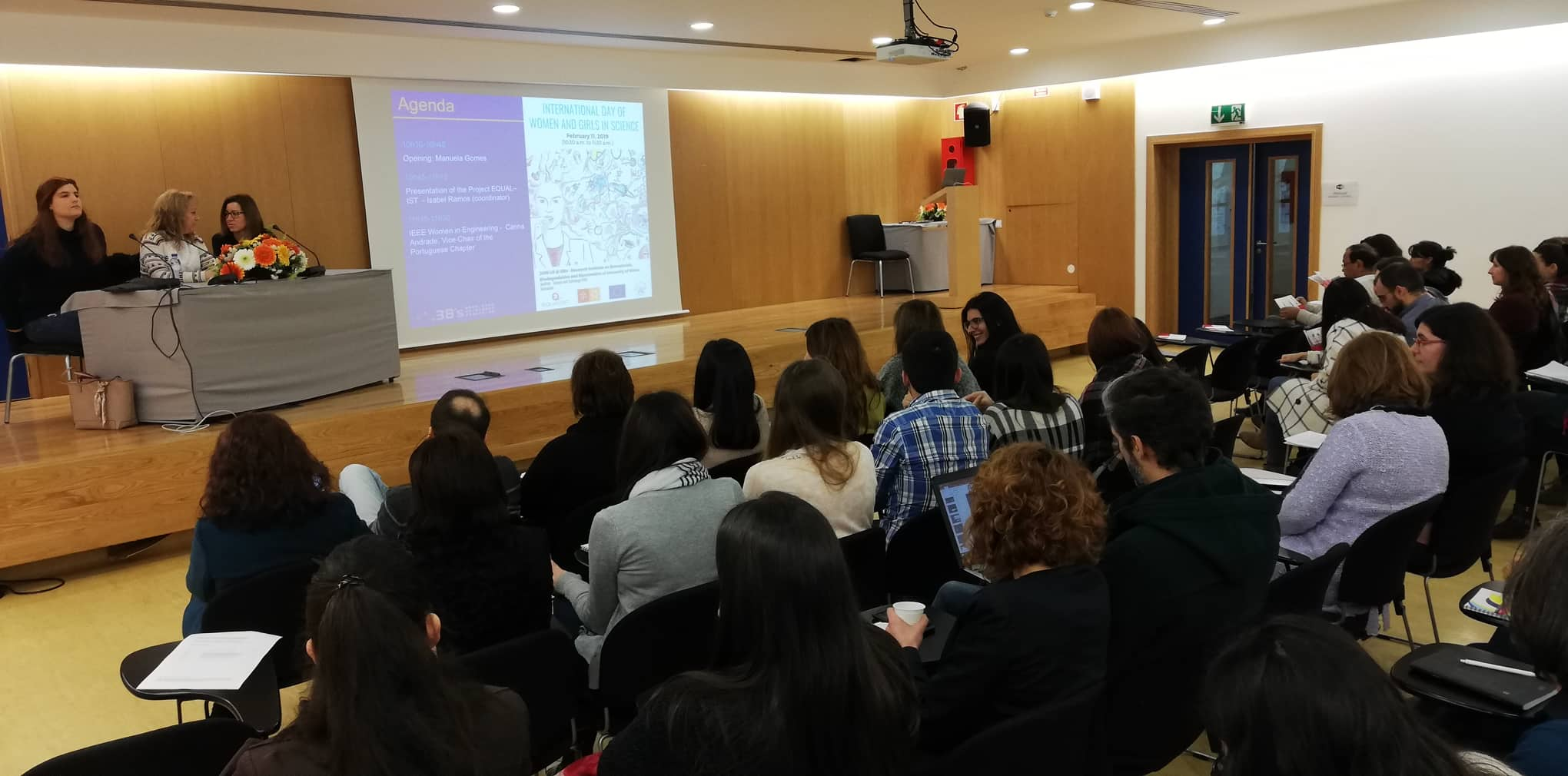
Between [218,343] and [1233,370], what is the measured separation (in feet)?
18.7

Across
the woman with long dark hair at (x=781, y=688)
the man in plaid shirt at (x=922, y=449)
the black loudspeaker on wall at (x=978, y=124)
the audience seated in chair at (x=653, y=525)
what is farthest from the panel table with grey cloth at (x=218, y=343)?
the black loudspeaker on wall at (x=978, y=124)

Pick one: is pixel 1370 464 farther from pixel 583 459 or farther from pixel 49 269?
pixel 49 269

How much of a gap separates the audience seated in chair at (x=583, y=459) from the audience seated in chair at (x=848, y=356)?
991 mm

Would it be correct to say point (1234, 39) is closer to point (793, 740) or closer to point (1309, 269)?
point (1309, 269)

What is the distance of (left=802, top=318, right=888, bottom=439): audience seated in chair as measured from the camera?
4602 mm

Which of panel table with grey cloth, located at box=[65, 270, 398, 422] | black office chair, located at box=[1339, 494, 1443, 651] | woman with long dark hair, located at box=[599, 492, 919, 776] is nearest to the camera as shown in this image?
woman with long dark hair, located at box=[599, 492, 919, 776]

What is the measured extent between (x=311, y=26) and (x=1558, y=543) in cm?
818

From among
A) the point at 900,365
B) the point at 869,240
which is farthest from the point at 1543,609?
the point at 869,240

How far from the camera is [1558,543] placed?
5.62 feet

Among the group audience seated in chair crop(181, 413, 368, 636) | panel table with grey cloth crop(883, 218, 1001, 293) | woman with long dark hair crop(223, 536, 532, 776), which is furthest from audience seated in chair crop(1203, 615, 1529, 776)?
panel table with grey cloth crop(883, 218, 1001, 293)

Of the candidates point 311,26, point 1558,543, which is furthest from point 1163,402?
point 311,26

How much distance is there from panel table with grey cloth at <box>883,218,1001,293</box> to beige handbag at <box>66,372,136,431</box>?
7.72m

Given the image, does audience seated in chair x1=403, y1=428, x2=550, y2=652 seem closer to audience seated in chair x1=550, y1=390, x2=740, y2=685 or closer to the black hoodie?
audience seated in chair x1=550, y1=390, x2=740, y2=685

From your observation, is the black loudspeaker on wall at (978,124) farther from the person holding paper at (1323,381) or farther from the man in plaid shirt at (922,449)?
the man in plaid shirt at (922,449)
